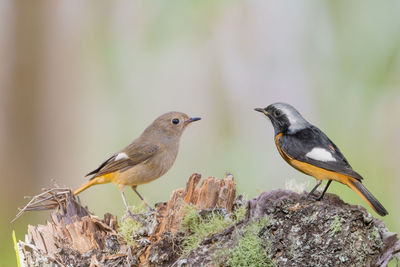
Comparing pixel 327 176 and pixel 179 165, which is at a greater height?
pixel 327 176

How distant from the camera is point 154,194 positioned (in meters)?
8.72

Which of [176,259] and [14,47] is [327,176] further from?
[14,47]

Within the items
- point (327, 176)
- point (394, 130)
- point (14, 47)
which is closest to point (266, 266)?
point (327, 176)

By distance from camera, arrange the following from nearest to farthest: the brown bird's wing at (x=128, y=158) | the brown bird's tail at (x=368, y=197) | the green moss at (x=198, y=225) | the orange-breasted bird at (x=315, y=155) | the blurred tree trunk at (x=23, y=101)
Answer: the green moss at (x=198, y=225), the brown bird's tail at (x=368, y=197), the orange-breasted bird at (x=315, y=155), the brown bird's wing at (x=128, y=158), the blurred tree trunk at (x=23, y=101)

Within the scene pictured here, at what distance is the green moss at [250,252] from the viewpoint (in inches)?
130

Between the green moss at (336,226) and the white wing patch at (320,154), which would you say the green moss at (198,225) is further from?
the white wing patch at (320,154)

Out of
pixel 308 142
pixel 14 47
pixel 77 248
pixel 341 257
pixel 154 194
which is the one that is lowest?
pixel 154 194

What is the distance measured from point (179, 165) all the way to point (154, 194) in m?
1.21

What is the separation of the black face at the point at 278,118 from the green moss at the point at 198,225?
3.84ft

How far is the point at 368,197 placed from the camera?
379cm

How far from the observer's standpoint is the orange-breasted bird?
12.8 ft

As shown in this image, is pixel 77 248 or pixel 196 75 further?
pixel 196 75

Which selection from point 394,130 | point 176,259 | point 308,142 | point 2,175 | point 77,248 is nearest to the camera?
point 176,259

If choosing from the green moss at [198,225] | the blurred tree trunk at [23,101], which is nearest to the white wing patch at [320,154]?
the green moss at [198,225]
